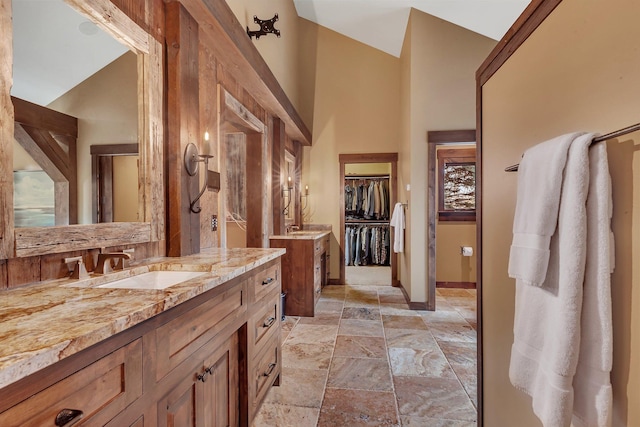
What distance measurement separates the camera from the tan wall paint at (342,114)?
15.4ft

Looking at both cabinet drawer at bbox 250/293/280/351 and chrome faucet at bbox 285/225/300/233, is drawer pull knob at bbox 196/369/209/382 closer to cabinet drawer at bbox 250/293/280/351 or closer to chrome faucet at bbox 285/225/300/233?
cabinet drawer at bbox 250/293/280/351

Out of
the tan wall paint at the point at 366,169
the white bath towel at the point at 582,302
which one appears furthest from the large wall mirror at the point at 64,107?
the tan wall paint at the point at 366,169

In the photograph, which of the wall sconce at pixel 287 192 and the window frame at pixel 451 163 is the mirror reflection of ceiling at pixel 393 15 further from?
the wall sconce at pixel 287 192

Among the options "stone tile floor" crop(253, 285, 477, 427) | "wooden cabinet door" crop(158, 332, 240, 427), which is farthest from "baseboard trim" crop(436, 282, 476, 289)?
"wooden cabinet door" crop(158, 332, 240, 427)

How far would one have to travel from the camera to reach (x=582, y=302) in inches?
28.8

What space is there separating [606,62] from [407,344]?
8.06ft

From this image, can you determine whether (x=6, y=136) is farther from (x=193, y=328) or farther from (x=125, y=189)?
(x=193, y=328)

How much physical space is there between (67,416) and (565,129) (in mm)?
1449

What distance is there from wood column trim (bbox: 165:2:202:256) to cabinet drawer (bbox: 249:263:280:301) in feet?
1.46

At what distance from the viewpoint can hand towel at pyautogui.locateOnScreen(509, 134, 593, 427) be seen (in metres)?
0.72

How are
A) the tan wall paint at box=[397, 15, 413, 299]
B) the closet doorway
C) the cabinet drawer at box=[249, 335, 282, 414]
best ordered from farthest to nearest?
the closet doorway
the tan wall paint at box=[397, 15, 413, 299]
the cabinet drawer at box=[249, 335, 282, 414]

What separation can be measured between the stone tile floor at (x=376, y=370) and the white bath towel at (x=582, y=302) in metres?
1.17

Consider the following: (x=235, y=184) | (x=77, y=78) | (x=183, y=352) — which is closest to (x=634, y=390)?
(x=183, y=352)

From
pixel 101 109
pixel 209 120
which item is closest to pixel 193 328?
pixel 101 109
